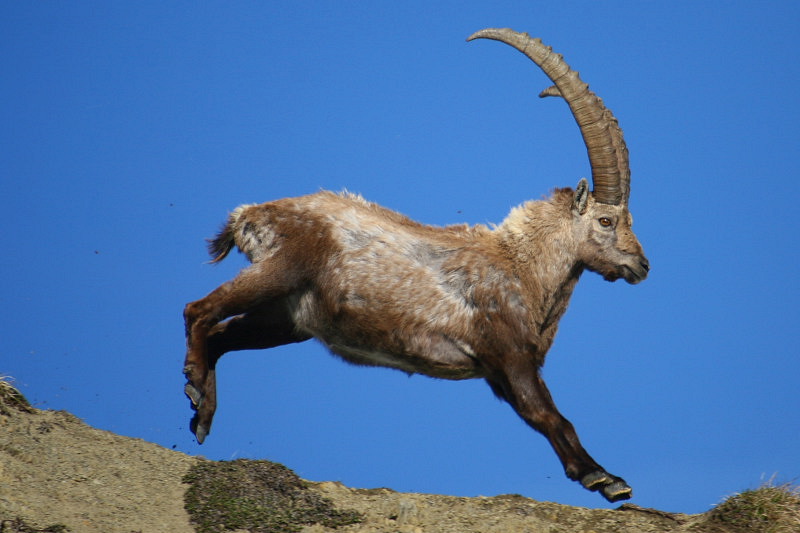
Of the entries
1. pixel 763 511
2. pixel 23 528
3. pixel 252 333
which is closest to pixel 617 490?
pixel 763 511

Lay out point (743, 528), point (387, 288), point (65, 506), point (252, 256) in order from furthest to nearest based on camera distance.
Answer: point (252, 256), point (387, 288), point (743, 528), point (65, 506)

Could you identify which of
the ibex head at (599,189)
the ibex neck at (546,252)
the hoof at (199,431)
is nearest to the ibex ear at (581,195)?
the ibex head at (599,189)

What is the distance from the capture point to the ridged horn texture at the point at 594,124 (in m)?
9.29

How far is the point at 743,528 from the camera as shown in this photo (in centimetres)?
812

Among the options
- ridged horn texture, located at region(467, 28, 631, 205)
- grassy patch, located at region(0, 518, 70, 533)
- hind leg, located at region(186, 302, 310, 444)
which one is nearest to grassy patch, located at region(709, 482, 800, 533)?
ridged horn texture, located at region(467, 28, 631, 205)

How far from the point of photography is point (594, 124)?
9.30m

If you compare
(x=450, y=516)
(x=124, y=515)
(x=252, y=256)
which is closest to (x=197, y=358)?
(x=252, y=256)

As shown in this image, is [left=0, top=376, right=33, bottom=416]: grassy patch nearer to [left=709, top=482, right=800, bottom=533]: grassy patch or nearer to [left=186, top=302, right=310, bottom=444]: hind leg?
[left=186, top=302, right=310, bottom=444]: hind leg

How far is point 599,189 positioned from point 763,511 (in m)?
3.32

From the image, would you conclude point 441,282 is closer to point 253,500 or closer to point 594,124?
point 594,124

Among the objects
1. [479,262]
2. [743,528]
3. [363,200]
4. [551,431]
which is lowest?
[743,528]

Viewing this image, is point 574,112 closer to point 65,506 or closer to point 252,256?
point 252,256

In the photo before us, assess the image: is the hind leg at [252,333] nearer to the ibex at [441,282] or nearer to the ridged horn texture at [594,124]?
the ibex at [441,282]

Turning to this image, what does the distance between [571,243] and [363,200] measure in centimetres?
211
